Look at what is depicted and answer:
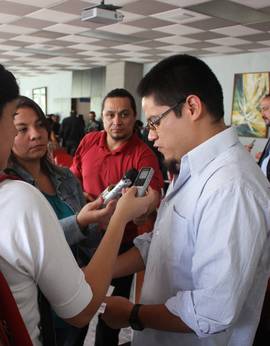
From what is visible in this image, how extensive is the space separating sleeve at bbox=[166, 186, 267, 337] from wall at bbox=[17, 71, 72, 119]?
11723 mm

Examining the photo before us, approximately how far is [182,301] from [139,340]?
0.31 meters

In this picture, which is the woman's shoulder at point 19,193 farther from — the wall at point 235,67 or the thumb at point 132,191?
the wall at point 235,67

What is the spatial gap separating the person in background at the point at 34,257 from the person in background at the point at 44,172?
21.4 inches

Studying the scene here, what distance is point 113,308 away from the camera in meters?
1.11

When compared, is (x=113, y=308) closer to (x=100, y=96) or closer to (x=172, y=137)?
(x=172, y=137)

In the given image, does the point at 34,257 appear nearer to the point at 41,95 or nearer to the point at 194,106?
the point at 194,106

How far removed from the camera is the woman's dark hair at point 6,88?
748 mm

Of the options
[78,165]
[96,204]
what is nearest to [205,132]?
[96,204]

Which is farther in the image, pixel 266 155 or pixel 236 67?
pixel 236 67

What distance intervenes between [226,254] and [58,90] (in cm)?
1251

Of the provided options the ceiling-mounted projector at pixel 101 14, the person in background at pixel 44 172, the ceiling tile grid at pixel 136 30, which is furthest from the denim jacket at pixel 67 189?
the ceiling tile grid at pixel 136 30

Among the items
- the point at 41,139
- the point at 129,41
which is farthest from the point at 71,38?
the point at 41,139

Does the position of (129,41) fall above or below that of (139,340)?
above

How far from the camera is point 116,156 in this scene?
228 centimetres
